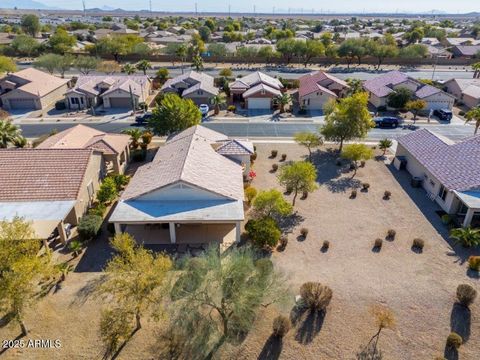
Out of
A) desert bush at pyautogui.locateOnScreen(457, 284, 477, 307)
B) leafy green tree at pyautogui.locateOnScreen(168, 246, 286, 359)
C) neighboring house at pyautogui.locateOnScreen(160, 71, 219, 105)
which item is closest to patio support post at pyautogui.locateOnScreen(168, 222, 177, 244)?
leafy green tree at pyautogui.locateOnScreen(168, 246, 286, 359)

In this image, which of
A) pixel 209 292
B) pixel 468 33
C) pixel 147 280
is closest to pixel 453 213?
pixel 209 292

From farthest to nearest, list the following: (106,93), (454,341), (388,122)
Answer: (106,93) → (388,122) → (454,341)

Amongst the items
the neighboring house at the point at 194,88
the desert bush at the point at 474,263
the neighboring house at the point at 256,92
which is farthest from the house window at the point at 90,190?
the neighboring house at the point at 256,92

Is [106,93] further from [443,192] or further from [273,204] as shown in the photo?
[443,192]

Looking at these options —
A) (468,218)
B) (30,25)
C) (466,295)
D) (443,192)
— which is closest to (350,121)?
(443,192)

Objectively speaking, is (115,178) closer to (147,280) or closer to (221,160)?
(221,160)
